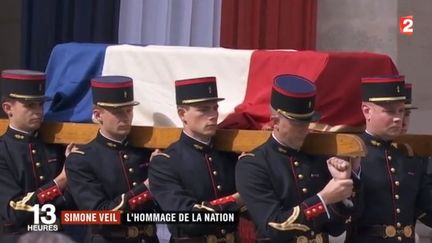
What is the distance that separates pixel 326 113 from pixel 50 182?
4.42ft

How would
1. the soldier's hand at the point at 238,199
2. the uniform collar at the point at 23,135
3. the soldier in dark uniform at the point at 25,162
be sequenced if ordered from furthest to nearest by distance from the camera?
the uniform collar at the point at 23,135
the soldier in dark uniform at the point at 25,162
the soldier's hand at the point at 238,199

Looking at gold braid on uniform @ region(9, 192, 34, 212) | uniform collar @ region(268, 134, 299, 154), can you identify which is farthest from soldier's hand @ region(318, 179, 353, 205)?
gold braid on uniform @ region(9, 192, 34, 212)

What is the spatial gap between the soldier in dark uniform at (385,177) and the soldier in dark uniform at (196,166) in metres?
0.59

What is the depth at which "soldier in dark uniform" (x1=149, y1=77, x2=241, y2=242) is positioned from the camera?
5539 mm

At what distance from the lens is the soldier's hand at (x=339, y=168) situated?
5.18 m

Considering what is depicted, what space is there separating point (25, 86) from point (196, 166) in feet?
3.22

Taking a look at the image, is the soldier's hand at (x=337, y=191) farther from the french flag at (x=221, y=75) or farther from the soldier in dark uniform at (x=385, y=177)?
the french flag at (x=221, y=75)

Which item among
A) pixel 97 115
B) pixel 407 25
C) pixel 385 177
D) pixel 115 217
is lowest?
pixel 115 217

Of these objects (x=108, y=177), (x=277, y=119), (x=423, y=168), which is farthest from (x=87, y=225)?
(x=423, y=168)

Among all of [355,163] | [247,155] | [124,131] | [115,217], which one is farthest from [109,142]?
[355,163]

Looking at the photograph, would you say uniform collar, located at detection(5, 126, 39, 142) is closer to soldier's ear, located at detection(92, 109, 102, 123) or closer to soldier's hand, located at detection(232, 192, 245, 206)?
soldier's ear, located at detection(92, 109, 102, 123)

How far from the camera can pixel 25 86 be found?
6027 millimetres

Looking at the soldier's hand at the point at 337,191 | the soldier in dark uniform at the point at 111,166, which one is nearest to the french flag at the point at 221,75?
the soldier in dark uniform at the point at 111,166

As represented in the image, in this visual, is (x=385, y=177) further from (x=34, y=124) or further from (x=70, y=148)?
(x=34, y=124)
